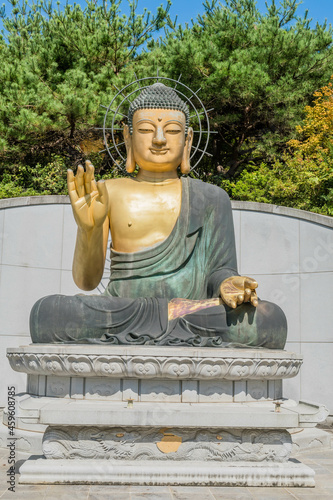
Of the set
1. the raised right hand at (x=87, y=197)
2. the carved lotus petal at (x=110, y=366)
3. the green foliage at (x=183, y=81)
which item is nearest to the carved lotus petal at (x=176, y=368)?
the carved lotus petal at (x=110, y=366)

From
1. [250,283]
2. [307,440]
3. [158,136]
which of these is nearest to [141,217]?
[158,136]

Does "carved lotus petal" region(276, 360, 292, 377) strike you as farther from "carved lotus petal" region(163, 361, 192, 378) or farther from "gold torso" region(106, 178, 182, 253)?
"gold torso" region(106, 178, 182, 253)

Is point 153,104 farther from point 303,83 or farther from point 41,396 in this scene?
point 303,83

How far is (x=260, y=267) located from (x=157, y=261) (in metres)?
2.49

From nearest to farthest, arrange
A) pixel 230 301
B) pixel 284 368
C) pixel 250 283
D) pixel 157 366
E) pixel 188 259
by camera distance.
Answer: pixel 157 366 → pixel 284 368 → pixel 250 283 → pixel 230 301 → pixel 188 259

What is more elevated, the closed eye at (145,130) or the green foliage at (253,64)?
the green foliage at (253,64)

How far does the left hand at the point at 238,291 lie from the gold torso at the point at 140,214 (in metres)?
1.06

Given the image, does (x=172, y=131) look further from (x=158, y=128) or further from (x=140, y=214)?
(x=140, y=214)

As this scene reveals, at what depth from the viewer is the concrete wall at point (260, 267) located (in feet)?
23.4

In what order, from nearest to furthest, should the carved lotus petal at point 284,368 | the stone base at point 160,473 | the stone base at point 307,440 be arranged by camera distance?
the stone base at point 160,473
the carved lotus petal at point 284,368
the stone base at point 307,440

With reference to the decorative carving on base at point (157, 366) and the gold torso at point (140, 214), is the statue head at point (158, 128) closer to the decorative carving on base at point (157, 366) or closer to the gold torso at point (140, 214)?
the gold torso at point (140, 214)

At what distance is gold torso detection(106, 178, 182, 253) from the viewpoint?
220 inches

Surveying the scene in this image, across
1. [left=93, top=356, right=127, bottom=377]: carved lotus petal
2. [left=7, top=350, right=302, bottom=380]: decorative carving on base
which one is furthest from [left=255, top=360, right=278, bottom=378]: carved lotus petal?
[left=93, top=356, right=127, bottom=377]: carved lotus petal

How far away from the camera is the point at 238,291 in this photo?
4.66m
